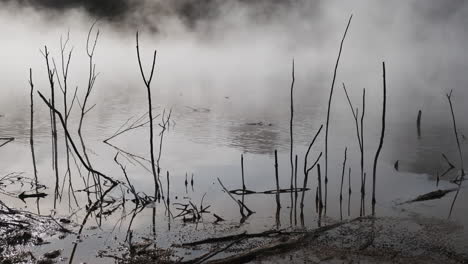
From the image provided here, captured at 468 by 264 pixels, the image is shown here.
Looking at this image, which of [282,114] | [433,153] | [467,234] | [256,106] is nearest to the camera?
[467,234]

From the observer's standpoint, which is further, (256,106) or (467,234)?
(256,106)

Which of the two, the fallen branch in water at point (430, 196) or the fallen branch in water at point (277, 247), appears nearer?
the fallen branch in water at point (277, 247)

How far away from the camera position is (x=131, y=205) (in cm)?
809

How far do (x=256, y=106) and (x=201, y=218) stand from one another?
66.1 ft

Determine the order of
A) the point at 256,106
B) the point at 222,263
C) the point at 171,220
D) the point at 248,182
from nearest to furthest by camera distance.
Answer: the point at 222,263 < the point at 171,220 < the point at 248,182 < the point at 256,106

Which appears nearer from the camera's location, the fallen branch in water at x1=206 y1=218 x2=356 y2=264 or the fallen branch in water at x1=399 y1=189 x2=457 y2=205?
the fallen branch in water at x1=206 y1=218 x2=356 y2=264

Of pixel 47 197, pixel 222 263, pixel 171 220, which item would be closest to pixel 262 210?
pixel 171 220

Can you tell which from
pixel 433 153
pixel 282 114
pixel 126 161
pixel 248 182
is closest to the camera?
pixel 248 182

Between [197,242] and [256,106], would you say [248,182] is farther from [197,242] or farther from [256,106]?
[256,106]

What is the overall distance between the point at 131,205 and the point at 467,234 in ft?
17.9

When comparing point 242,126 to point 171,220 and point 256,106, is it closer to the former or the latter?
point 256,106

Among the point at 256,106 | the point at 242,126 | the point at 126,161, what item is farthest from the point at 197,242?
the point at 256,106

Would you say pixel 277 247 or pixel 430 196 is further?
pixel 430 196

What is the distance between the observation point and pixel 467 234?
6.86 m
